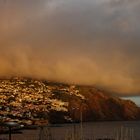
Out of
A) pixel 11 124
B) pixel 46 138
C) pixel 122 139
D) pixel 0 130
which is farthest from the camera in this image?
pixel 0 130

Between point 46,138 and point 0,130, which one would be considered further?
point 0,130

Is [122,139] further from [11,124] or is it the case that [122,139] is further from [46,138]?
[11,124]

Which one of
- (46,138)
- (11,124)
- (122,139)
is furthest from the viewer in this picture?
(46,138)

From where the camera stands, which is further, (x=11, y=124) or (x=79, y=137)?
(x=79, y=137)

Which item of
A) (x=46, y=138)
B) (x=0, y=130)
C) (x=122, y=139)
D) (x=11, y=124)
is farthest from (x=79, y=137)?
(x=0, y=130)

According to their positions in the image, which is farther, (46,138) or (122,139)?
(46,138)

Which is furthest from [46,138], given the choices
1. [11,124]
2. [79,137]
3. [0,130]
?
[0,130]

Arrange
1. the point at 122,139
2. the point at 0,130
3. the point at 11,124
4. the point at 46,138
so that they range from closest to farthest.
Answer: the point at 11,124, the point at 122,139, the point at 46,138, the point at 0,130

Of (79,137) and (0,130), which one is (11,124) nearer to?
(79,137)
